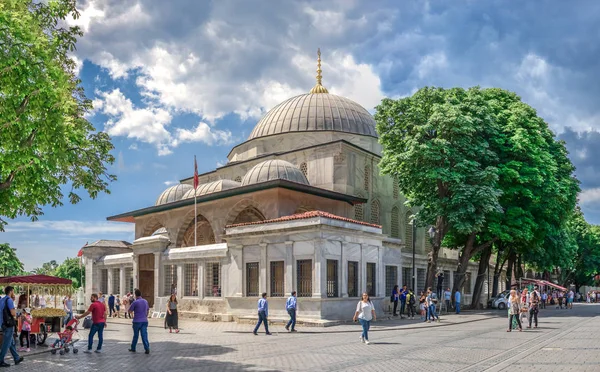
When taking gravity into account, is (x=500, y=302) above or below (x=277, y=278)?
below

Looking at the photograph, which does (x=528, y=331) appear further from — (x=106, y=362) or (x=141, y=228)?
(x=141, y=228)

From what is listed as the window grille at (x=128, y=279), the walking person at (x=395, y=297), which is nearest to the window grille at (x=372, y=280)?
the walking person at (x=395, y=297)

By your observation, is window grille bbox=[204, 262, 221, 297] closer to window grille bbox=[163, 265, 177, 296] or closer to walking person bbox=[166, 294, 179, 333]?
window grille bbox=[163, 265, 177, 296]

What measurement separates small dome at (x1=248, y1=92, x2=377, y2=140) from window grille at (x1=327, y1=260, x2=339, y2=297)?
19.9 metres

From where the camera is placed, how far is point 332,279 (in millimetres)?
24516

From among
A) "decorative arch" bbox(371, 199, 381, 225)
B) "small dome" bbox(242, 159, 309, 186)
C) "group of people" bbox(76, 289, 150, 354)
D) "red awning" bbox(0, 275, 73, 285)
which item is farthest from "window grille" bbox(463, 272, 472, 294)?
"group of people" bbox(76, 289, 150, 354)

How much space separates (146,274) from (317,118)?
1758 centimetres

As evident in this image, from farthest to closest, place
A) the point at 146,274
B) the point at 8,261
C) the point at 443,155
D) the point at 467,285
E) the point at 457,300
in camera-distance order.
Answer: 1. the point at 8,261
2. the point at 467,285
3. the point at 146,274
4. the point at 457,300
5. the point at 443,155

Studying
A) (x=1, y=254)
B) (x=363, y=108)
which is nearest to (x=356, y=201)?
(x=363, y=108)

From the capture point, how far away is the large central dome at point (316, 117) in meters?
43.9

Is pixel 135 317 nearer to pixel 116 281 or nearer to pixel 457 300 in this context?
pixel 457 300

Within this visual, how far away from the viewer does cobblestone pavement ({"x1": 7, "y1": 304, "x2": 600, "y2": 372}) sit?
39.5 feet

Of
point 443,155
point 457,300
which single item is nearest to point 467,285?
point 457,300

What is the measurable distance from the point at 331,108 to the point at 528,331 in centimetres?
2762
